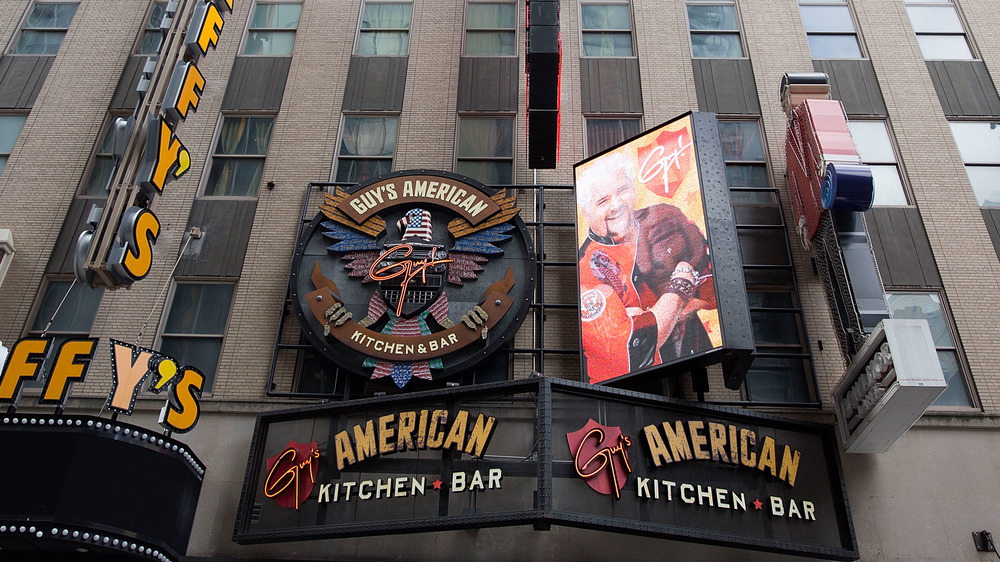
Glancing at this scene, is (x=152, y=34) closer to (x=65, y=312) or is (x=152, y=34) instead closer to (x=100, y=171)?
(x=100, y=171)

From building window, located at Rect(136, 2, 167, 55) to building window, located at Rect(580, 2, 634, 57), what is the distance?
10.9 m

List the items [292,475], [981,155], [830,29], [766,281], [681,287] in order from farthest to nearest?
[830,29], [981,155], [766,281], [681,287], [292,475]

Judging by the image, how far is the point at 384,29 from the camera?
65.4 ft

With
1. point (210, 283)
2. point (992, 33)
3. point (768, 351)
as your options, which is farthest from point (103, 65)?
point (992, 33)

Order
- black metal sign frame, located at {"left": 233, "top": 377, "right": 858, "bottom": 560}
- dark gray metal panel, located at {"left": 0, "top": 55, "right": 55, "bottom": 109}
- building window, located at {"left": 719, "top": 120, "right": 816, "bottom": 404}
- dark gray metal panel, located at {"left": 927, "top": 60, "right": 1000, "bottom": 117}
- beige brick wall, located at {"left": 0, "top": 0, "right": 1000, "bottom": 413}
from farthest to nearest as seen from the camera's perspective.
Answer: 1. dark gray metal panel, located at {"left": 0, "top": 55, "right": 55, "bottom": 109}
2. dark gray metal panel, located at {"left": 927, "top": 60, "right": 1000, "bottom": 117}
3. beige brick wall, located at {"left": 0, "top": 0, "right": 1000, "bottom": 413}
4. building window, located at {"left": 719, "top": 120, "right": 816, "bottom": 404}
5. black metal sign frame, located at {"left": 233, "top": 377, "right": 858, "bottom": 560}

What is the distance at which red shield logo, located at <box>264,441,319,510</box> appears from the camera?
12.3 m

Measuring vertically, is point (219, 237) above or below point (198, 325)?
above

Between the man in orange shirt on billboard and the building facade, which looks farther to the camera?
the building facade

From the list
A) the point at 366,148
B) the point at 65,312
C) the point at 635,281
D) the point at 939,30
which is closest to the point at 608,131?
the point at 635,281

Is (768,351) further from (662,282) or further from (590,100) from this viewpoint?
(590,100)

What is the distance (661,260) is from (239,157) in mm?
10125

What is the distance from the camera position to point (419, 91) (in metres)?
18.4

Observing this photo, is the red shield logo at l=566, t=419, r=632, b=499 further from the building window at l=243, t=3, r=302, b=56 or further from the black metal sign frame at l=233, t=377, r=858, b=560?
the building window at l=243, t=3, r=302, b=56

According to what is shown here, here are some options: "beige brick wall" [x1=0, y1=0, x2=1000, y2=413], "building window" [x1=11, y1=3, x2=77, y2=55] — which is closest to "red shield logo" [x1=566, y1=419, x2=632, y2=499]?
"beige brick wall" [x1=0, y1=0, x2=1000, y2=413]
